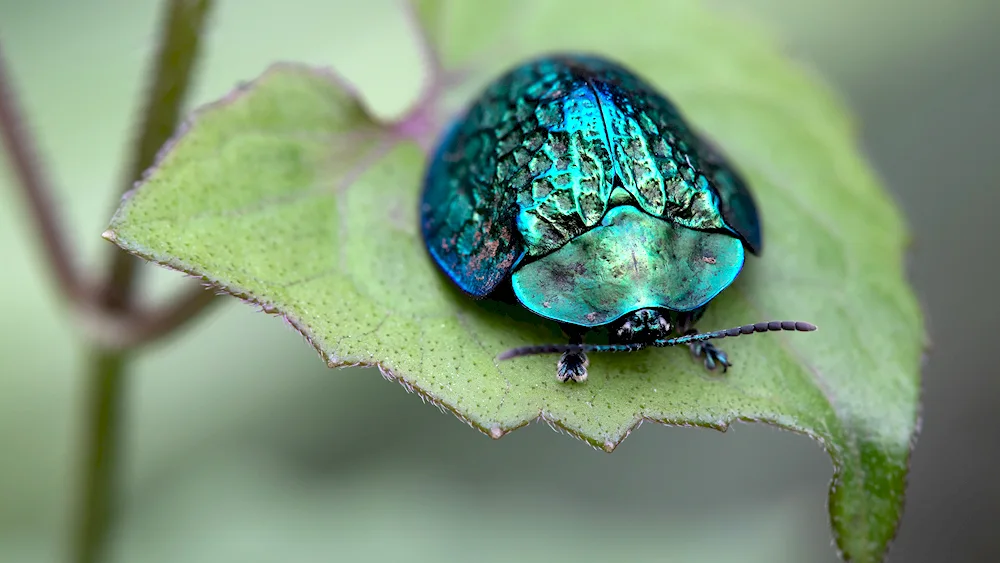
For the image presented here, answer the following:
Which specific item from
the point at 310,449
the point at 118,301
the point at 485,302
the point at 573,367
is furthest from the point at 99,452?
the point at 573,367

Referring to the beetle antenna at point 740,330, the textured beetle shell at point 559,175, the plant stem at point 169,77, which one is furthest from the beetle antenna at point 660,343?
the plant stem at point 169,77

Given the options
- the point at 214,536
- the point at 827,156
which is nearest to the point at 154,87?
the point at 827,156

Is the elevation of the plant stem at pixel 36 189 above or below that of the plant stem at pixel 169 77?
below

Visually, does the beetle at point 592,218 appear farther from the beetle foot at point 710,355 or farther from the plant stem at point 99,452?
the plant stem at point 99,452

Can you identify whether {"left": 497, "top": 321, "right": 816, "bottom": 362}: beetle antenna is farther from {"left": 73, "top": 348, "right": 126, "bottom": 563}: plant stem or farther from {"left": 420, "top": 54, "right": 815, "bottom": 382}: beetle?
{"left": 73, "top": 348, "right": 126, "bottom": 563}: plant stem

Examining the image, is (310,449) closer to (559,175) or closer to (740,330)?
(559,175)

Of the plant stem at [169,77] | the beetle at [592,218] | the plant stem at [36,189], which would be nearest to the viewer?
the beetle at [592,218]

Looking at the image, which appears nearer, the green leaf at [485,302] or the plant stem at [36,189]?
the green leaf at [485,302]

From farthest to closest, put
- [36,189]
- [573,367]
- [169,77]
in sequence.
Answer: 1. [36,189]
2. [169,77]
3. [573,367]
